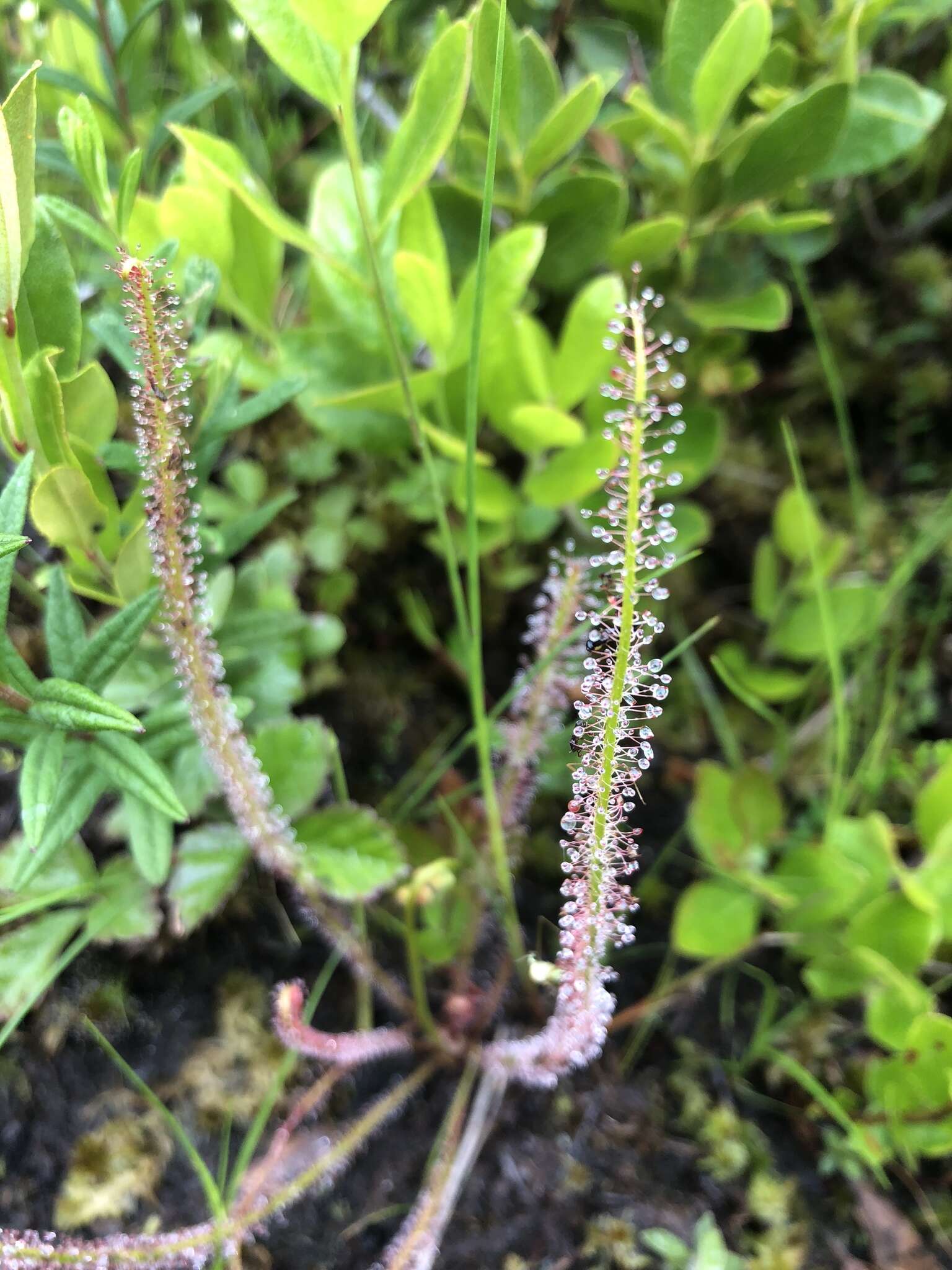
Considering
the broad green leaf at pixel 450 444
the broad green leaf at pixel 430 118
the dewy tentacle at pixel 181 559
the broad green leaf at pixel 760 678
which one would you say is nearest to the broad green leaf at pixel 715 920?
the broad green leaf at pixel 760 678

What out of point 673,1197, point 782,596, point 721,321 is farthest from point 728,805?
point 721,321

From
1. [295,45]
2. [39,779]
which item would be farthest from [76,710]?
[295,45]

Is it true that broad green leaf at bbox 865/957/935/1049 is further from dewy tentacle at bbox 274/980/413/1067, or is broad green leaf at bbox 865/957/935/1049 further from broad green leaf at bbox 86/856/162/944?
broad green leaf at bbox 86/856/162/944

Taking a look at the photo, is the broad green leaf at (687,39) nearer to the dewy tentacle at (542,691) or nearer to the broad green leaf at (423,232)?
the broad green leaf at (423,232)

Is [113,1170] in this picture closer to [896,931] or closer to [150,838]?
[150,838]

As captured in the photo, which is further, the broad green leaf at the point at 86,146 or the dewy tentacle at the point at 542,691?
the dewy tentacle at the point at 542,691

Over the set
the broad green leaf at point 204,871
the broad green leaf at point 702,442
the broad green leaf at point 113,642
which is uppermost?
the broad green leaf at point 113,642

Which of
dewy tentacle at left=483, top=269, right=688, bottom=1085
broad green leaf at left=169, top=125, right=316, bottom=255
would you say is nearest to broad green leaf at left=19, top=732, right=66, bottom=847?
dewy tentacle at left=483, top=269, right=688, bottom=1085
